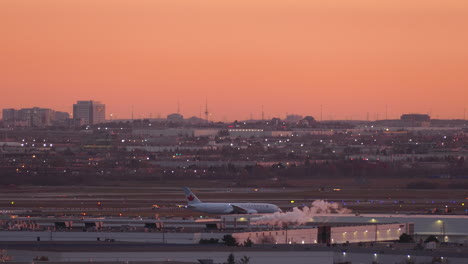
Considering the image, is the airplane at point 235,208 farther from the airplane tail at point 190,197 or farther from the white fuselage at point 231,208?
the airplane tail at point 190,197

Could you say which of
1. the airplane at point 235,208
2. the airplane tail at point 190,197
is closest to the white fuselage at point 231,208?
the airplane at point 235,208

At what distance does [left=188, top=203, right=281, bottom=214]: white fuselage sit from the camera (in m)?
59.8

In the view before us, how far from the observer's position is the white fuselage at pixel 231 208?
5978 centimetres

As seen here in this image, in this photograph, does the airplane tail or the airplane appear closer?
the airplane

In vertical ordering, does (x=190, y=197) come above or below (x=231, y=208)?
above

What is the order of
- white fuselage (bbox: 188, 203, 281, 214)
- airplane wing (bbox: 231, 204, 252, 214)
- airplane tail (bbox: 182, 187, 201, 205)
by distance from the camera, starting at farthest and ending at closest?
airplane tail (bbox: 182, 187, 201, 205) < white fuselage (bbox: 188, 203, 281, 214) < airplane wing (bbox: 231, 204, 252, 214)

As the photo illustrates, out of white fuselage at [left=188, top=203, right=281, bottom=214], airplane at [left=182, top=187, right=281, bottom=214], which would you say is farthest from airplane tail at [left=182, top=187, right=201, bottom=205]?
white fuselage at [left=188, top=203, right=281, bottom=214]

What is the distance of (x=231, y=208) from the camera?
198ft

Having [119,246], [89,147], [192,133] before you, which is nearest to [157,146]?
[89,147]

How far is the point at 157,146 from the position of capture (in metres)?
158

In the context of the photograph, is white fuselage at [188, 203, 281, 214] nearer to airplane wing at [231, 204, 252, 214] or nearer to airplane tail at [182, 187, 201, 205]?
airplane wing at [231, 204, 252, 214]

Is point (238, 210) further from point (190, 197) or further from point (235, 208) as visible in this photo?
point (190, 197)

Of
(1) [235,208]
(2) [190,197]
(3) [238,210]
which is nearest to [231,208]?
(1) [235,208]

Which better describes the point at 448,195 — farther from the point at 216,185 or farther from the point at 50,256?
the point at 50,256
